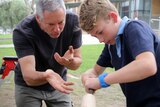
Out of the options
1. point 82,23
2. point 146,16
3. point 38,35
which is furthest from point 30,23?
point 146,16

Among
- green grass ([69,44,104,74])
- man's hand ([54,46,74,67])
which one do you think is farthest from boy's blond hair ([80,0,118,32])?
green grass ([69,44,104,74])

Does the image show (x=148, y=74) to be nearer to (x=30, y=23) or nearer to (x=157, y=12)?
(x=30, y=23)

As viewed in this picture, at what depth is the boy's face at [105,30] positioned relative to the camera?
6.88 feet

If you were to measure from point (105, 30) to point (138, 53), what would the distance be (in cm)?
28

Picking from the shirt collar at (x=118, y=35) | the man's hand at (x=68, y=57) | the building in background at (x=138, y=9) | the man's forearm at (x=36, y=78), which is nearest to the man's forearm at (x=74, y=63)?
the man's hand at (x=68, y=57)

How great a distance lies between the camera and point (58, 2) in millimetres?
2811

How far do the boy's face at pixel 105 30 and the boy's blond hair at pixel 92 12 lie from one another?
0.10ft

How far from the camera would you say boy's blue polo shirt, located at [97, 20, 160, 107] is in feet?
6.44

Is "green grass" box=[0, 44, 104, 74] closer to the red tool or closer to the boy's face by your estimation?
the red tool

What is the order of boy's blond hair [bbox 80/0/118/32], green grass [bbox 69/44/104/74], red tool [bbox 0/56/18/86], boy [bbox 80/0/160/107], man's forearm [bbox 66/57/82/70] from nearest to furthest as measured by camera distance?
boy [bbox 80/0/160/107], boy's blond hair [bbox 80/0/118/32], man's forearm [bbox 66/57/82/70], red tool [bbox 0/56/18/86], green grass [bbox 69/44/104/74]

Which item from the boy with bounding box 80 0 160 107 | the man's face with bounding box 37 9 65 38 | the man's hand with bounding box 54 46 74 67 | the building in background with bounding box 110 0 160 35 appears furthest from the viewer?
the building in background with bounding box 110 0 160 35

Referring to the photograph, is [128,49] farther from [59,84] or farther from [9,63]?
[9,63]

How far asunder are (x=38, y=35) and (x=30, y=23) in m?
0.13

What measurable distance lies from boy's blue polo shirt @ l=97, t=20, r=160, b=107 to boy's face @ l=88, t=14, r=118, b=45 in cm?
6
